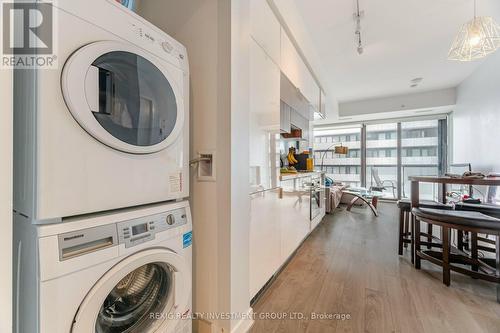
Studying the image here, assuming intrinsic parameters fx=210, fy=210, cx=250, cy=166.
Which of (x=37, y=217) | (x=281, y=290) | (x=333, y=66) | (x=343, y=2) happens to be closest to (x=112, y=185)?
(x=37, y=217)

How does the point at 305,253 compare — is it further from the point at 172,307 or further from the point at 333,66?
the point at 333,66

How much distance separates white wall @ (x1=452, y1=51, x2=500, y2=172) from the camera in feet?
10.3

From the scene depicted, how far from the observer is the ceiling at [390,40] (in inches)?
87.3

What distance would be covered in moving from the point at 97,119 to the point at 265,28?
4.93ft

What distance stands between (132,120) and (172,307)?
83 centimetres

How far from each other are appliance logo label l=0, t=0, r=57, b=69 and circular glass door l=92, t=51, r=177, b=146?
0.11m

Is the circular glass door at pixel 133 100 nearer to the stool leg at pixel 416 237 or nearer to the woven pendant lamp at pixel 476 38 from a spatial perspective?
the stool leg at pixel 416 237

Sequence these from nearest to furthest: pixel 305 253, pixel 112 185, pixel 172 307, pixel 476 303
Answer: pixel 112 185
pixel 172 307
pixel 476 303
pixel 305 253

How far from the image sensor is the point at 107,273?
0.71 m

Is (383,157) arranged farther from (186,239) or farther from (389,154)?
(186,239)

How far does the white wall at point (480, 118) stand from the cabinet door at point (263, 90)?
11.7 feet

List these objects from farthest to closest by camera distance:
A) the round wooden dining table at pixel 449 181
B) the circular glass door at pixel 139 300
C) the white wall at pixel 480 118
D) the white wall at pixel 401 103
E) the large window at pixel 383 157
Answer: the large window at pixel 383 157 → the white wall at pixel 401 103 → the white wall at pixel 480 118 → the round wooden dining table at pixel 449 181 → the circular glass door at pixel 139 300

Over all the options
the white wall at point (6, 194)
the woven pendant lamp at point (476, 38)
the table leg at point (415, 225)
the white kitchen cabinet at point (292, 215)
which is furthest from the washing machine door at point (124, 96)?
the woven pendant lamp at point (476, 38)

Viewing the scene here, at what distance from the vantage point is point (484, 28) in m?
1.79
